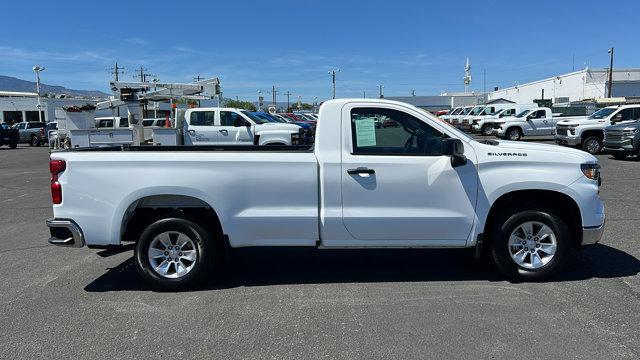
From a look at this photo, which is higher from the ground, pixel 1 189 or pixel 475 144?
pixel 475 144

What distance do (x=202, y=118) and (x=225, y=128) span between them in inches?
36.2

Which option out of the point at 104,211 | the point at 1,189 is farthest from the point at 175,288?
the point at 1,189

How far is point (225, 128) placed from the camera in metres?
17.2

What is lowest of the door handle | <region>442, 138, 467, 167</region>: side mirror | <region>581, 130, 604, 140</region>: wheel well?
<region>581, 130, 604, 140</region>: wheel well

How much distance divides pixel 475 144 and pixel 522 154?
0.47m

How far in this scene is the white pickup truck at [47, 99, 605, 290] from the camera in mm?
5043

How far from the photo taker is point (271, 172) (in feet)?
16.5

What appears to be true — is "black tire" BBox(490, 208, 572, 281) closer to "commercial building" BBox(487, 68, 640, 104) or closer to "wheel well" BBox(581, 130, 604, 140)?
"wheel well" BBox(581, 130, 604, 140)

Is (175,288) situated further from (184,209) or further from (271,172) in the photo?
(271,172)

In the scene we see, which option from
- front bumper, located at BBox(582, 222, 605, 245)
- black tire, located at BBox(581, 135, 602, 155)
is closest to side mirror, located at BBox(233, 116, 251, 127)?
black tire, located at BBox(581, 135, 602, 155)

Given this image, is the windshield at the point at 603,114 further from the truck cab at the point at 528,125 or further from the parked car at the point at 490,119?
the parked car at the point at 490,119

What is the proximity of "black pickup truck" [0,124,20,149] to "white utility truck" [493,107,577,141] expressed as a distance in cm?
3080

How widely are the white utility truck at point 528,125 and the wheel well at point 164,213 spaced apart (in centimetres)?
2536

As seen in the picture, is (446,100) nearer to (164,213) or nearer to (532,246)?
(532,246)
